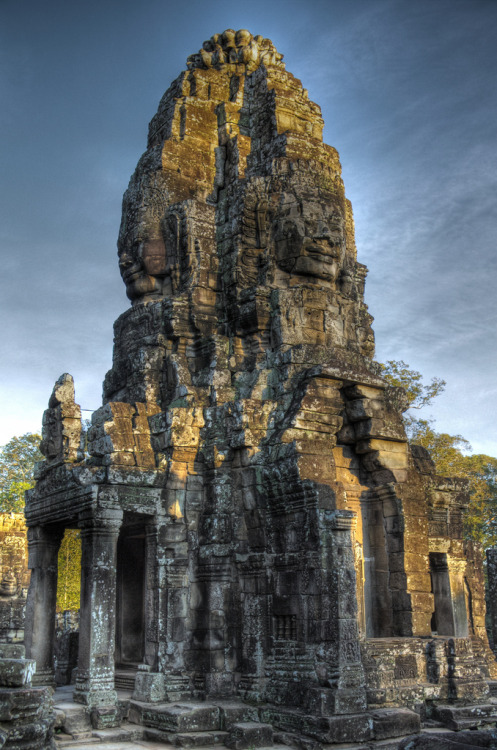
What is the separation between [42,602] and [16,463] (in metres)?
24.8

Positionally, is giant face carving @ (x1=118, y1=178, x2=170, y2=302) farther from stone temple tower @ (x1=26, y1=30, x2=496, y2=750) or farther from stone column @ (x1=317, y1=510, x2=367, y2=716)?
stone column @ (x1=317, y1=510, x2=367, y2=716)

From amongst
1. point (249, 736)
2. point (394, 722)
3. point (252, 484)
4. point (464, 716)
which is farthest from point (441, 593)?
point (249, 736)

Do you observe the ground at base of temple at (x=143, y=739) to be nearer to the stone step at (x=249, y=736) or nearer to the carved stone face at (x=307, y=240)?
the stone step at (x=249, y=736)

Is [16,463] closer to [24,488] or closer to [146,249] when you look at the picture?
[24,488]

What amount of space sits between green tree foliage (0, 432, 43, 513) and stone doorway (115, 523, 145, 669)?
21683 mm

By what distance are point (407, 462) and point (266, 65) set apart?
8516 millimetres

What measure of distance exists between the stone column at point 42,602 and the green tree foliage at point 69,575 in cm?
1297

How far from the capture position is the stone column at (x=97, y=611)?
33.8 feet

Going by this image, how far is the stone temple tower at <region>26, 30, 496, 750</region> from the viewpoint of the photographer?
10.3 meters

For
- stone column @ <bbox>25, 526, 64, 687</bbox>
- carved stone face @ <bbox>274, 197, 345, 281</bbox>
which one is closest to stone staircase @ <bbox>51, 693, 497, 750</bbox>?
stone column @ <bbox>25, 526, 64, 687</bbox>

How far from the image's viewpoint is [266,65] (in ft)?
50.9

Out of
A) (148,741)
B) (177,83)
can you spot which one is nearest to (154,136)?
(177,83)

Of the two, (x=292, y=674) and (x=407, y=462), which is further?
(x=407, y=462)

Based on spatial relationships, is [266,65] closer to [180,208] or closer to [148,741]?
[180,208]
